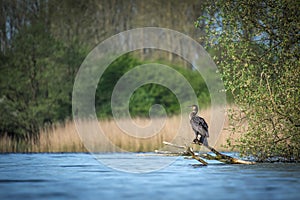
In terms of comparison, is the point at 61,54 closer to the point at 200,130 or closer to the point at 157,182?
the point at 200,130

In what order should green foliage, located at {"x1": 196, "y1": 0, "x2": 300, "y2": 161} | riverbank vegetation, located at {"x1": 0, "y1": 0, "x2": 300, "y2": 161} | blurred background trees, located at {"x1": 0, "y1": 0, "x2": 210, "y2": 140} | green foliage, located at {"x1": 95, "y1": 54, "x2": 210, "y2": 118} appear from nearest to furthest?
green foliage, located at {"x1": 196, "y1": 0, "x2": 300, "y2": 161}
riverbank vegetation, located at {"x1": 0, "y1": 0, "x2": 300, "y2": 161}
blurred background trees, located at {"x1": 0, "y1": 0, "x2": 210, "y2": 140}
green foliage, located at {"x1": 95, "y1": 54, "x2": 210, "y2": 118}

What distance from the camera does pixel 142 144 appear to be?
22719 mm

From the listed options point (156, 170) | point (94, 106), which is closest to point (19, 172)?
point (156, 170)

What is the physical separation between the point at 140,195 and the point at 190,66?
3622 cm

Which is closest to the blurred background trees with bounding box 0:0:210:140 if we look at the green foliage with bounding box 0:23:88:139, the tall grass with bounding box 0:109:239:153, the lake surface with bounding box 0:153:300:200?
the green foliage with bounding box 0:23:88:139

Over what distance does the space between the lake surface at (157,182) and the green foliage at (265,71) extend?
637mm

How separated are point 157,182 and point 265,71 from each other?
204 inches

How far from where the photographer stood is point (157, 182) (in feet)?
36.1

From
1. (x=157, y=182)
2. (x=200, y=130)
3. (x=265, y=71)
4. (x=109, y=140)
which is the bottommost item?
(x=157, y=182)

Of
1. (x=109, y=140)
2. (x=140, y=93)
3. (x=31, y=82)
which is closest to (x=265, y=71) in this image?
(x=109, y=140)

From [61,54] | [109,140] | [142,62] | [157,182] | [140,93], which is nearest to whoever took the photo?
[157,182]

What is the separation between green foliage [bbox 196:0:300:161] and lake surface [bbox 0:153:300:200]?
0.64m

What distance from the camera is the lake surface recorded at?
9.16 metres

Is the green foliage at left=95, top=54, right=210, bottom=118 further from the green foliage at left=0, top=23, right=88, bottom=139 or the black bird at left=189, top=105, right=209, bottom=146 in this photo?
the black bird at left=189, top=105, right=209, bottom=146
